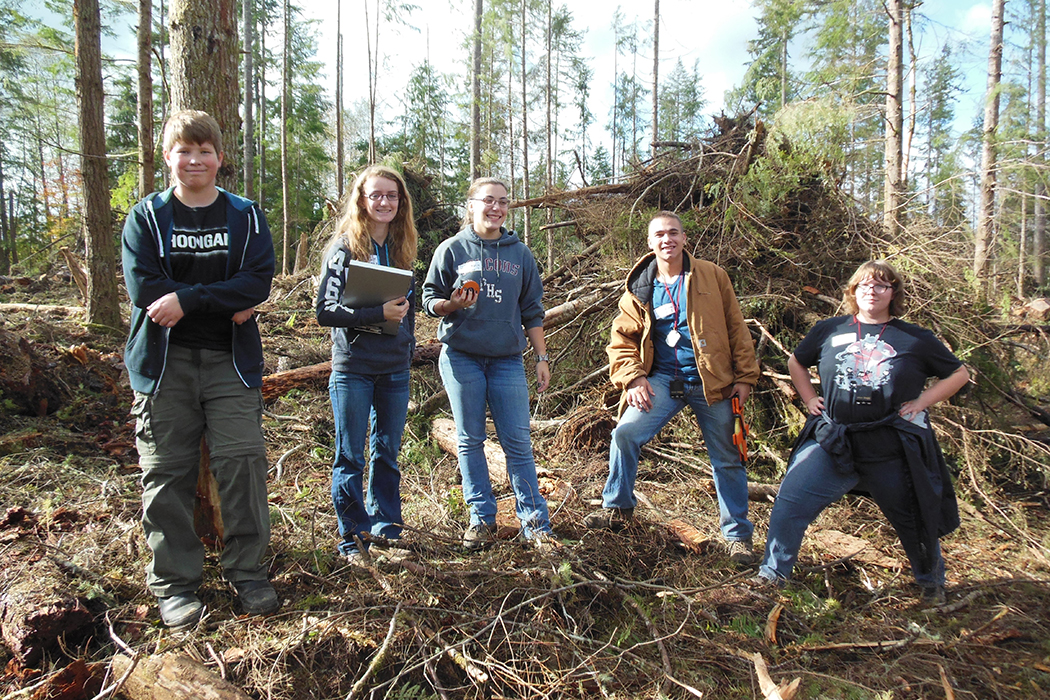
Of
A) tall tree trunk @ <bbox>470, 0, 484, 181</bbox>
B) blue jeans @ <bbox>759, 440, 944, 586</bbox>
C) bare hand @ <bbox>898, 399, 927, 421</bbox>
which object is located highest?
tall tree trunk @ <bbox>470, 0, 484, 181</bbox>

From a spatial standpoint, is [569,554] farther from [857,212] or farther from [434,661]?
[857,212]

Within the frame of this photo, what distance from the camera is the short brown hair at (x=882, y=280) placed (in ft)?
10.2

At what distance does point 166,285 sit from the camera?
258 centimetres

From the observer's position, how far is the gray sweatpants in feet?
8.63

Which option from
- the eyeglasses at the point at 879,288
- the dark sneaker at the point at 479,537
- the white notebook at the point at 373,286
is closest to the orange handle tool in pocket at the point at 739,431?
the eyeglasses at the point at 879,288

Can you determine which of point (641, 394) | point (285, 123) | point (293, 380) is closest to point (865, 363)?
point (641, 394)

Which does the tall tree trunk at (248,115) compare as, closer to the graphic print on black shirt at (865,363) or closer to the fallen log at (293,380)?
the fallen log at (293,380)

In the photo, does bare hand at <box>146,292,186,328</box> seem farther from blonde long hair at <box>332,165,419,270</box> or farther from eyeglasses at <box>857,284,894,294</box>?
eyeglasses at <box>857,284,894,294</box>

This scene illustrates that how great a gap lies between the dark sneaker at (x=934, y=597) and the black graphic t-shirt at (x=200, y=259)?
12.3 ft

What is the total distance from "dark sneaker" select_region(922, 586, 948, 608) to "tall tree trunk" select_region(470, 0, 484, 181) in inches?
687

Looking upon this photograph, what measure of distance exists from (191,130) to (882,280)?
11.2 feet

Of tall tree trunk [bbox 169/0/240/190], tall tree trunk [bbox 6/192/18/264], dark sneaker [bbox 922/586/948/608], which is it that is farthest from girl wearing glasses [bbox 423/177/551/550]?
tall tree trunk [bbox 6/192/18/264]

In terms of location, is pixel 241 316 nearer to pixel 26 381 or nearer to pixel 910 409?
pixel 910 409

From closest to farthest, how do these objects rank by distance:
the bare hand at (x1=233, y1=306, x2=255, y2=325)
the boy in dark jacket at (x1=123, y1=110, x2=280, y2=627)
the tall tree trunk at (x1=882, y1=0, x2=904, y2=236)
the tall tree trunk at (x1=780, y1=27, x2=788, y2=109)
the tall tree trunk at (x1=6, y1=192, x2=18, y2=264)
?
the boy in dark jacket at (x1=123, y1=110, x2=280, y2=627), the bare hand at (x1=233, y1=306, x2=255, y2=325), the tall tree trunk at (x1=882, y1=0, x2=904, y2=236), the tall tree trunk at (x1=780, y1=27, x2=788, y2=109), the tall tree trunk at (x1=6, y1=192, x2=18, y2=264)
